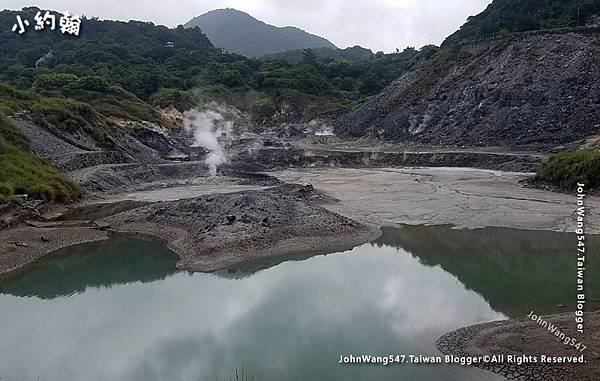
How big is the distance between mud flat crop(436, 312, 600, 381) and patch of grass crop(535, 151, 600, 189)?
23.1m

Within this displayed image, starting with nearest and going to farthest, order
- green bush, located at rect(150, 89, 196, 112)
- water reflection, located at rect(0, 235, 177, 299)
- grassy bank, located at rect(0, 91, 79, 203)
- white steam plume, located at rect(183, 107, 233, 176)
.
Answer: water reflection, located at rect(0, 235, 177, 299)
grassy bank, located at rect(0, 91, 79, 203)
white steam plume, located at rect(183, 107, 233, 176)
green bush, located at rect(150, 89, 196, 112)

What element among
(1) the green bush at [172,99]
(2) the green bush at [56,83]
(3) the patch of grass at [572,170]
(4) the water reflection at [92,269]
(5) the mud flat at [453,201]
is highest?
(2) the green bush at [56,83]

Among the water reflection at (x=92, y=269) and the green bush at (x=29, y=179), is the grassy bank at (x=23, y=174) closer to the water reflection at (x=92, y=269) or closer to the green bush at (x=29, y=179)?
the green bush at (x=29, y=179)

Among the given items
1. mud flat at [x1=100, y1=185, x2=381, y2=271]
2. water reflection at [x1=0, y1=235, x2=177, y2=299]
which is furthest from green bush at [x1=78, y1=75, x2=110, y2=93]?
water reflection at [x1=0, y1=235, x2=177, y2=299]

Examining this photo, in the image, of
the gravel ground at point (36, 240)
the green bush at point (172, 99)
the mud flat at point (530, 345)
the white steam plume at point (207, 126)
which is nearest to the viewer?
the mud flat at point (530, 345)

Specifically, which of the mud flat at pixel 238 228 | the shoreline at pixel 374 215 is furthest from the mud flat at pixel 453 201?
the mud flat at pixel 238 228

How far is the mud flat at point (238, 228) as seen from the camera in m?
22.9

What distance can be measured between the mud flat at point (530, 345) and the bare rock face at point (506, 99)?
44384mm

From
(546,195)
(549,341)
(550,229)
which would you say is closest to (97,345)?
(549,341)

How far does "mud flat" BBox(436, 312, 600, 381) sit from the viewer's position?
11594 millimetres

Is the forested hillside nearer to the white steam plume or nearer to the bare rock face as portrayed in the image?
the white steam plume

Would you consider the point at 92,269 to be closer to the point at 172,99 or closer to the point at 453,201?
the point at 453,201

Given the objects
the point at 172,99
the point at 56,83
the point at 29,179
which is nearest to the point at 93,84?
the point at 56,83

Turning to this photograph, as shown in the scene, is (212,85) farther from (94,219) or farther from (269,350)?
(269,350)
